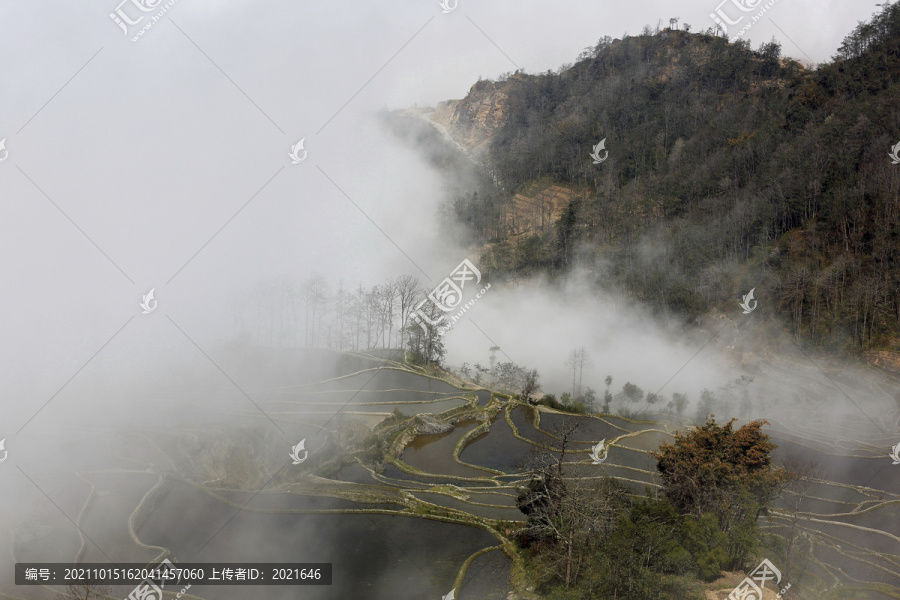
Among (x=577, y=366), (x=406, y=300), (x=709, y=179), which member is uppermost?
(x=709, y=179)

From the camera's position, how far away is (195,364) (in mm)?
68625

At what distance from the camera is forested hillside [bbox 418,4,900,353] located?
231ft

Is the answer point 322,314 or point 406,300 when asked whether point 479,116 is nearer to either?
point 322,314

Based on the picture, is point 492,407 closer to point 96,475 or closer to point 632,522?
point 632,522

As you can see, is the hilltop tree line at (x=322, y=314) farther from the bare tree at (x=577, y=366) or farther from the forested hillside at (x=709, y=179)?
the forested hillside at (x=709, y=179)

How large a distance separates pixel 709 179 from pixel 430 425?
7451 cm

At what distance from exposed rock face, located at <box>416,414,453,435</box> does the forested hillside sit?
4225 cm

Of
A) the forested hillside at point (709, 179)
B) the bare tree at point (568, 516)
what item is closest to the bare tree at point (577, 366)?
the forested hillside at point (709, 179)

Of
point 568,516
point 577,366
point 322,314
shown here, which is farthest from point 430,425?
point 322,314

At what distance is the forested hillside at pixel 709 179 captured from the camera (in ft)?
231

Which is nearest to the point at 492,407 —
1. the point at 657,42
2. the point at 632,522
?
the point at 632,522

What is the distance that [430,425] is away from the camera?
54531 millimetres

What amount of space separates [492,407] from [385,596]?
33.3 m

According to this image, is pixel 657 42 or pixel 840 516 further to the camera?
pixel 657 42
